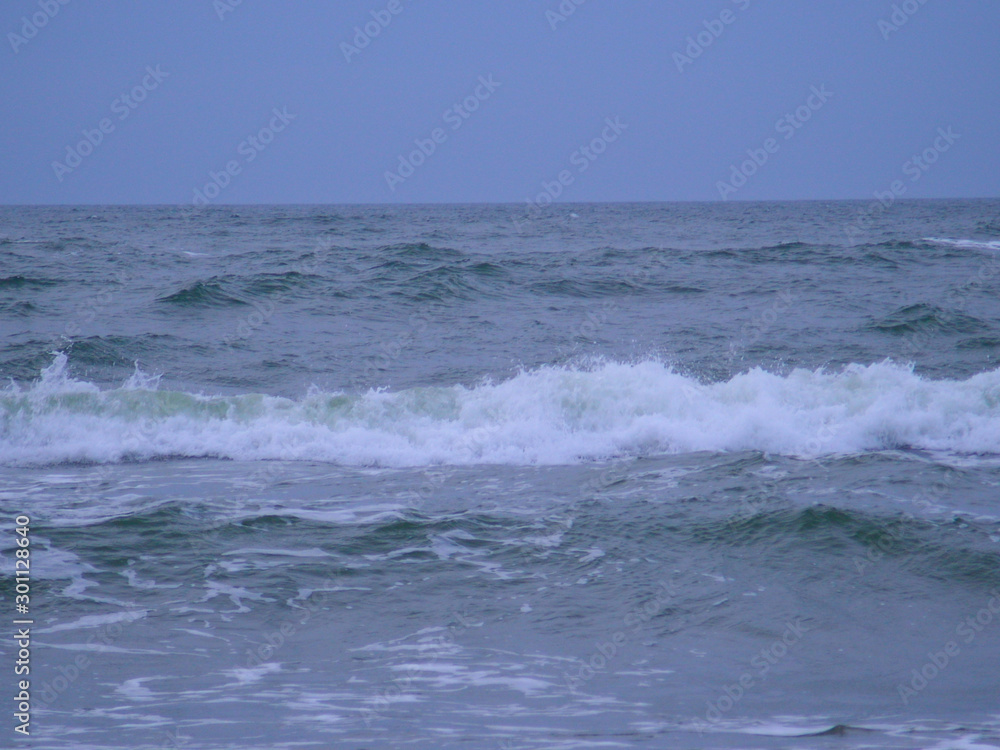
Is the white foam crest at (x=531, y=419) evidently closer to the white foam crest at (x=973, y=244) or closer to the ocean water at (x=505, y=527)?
the ocean water at (x=505, y=527)

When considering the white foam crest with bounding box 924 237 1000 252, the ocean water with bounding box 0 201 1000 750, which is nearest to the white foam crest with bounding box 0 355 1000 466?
the ocean water with bounding box 0 201 1000 750

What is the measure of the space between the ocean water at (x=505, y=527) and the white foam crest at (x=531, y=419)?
41 millimetres

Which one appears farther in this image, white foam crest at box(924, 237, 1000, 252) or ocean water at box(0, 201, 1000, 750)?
white foam crest at box(924, 237, 1000, 252)

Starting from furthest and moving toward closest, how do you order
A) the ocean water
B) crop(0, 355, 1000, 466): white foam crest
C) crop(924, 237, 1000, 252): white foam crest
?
crop(924, 237, 1000, 252): white foam crest < crop(0, 355, 1000, 466): white foam crest < the ocean water

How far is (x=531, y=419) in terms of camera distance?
33.0 ft

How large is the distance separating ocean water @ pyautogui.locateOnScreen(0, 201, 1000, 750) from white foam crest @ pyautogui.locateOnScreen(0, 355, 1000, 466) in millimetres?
41

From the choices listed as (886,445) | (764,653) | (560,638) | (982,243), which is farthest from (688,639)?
(982,243)

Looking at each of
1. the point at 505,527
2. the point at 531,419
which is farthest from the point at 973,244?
the point at 505,527

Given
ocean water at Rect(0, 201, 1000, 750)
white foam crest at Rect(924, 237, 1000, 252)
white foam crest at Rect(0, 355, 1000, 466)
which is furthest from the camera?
white foam crest at Rect(924, 237, 1000, 252)

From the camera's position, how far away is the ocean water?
4477 mm

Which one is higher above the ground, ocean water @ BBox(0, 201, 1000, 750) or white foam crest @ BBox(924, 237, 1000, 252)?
white foam crest @ BBox(924, 237, 1000, 252)

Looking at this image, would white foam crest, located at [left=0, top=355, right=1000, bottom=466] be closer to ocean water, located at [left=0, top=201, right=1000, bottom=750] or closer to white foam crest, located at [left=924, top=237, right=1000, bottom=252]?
ocean water, located at [left=0, top=201, right=1000, bottom=750]

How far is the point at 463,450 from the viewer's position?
943 centimetres

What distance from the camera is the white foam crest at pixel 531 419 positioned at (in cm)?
936
